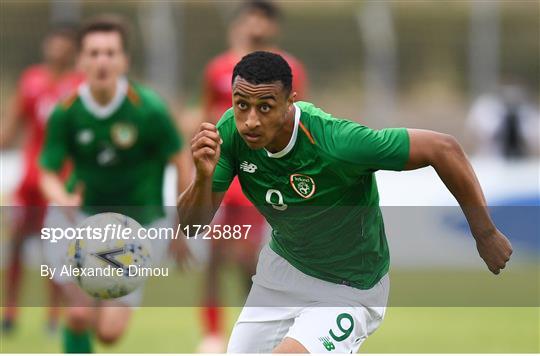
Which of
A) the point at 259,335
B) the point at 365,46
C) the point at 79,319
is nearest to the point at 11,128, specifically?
the point at 79,319

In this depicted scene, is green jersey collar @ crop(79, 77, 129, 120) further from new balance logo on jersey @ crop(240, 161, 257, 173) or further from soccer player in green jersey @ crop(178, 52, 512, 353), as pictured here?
new balance logo on jersey @ crop(240, 161, 257, 173)

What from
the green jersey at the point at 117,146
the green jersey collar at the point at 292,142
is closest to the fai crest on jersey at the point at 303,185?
the green jersey collar at the point at 292,142

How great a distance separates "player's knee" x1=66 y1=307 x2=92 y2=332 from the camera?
717 cm

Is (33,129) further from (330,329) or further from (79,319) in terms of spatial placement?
(330,329)

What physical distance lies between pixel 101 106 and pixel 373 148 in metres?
3.15

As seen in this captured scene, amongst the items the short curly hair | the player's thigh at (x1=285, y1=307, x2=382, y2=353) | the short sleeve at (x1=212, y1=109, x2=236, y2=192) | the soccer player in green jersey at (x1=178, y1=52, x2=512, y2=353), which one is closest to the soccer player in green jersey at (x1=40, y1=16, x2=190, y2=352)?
the soccer player in green jersey at (x1=178, y1=52, x2=512, y2=353)

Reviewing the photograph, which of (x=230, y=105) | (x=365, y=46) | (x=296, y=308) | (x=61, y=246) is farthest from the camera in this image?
(x=365, y=46)

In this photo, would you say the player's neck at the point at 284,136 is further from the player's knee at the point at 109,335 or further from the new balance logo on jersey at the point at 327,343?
the player's knee at the point at 109,335

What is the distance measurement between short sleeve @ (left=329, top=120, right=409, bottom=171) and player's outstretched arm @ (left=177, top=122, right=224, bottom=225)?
1.82 feet

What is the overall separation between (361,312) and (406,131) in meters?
0.86

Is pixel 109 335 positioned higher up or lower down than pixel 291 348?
lower down

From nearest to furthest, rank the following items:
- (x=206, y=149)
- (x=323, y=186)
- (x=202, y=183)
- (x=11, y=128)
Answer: (x=206, y=149), (x=202, y=183), (x=323, y=186), (x=11, y=128)

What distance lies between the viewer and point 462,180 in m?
4.84

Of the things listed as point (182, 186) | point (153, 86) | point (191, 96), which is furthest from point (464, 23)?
point (182, 186)
